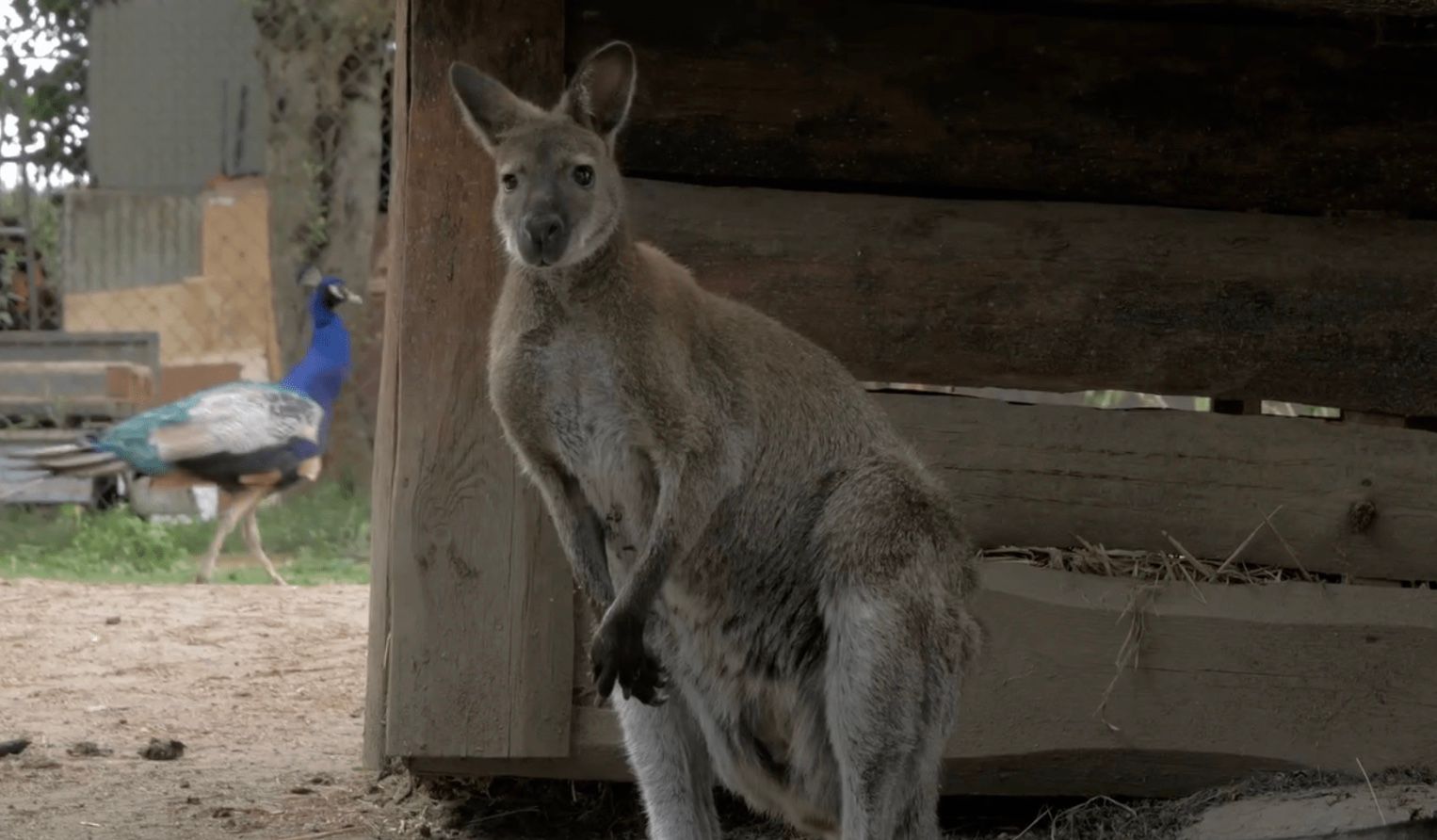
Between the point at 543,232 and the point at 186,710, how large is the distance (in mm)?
3298

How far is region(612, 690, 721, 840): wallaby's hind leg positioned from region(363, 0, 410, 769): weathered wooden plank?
1062 millimetres

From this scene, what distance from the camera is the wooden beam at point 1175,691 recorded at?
4.54 m

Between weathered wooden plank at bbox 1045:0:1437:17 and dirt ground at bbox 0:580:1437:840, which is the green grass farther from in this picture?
weathered wooden plank at bbox 1045:0:1437:17

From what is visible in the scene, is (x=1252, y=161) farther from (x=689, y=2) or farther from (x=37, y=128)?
(x=37, y=128)

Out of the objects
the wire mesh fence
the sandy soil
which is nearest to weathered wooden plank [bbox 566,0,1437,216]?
the sandy soil

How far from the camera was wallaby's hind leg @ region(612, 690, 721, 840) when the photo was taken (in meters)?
3.73

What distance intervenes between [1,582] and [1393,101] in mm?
6083

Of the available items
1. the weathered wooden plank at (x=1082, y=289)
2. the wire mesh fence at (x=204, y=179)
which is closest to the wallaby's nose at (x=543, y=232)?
the weathered wooden plank at (x=1082, y=289)

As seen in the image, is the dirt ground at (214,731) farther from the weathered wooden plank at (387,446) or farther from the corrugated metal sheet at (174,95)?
the corrugated metal sheet at (174,95)

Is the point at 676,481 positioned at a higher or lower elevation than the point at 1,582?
higher

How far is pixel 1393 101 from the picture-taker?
15.2ft

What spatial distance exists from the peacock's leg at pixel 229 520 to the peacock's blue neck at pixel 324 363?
69 centimetres

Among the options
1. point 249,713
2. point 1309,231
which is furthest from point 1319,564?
point 249,713

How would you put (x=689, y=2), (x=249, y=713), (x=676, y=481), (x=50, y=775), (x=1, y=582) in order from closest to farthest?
(x=676, y=481)
(x=689, y=2)
(x=50, y=775)
(x=249, y=713)
(x=1, y=582)
